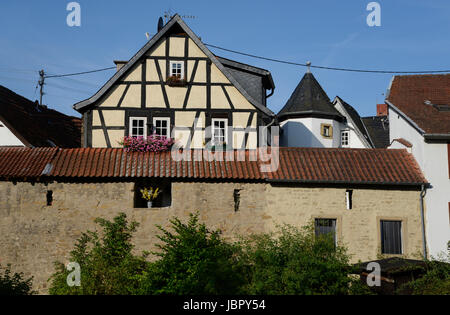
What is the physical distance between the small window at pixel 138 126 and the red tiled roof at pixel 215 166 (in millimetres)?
1396

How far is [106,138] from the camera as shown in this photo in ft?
55.3

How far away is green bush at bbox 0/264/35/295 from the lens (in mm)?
13891

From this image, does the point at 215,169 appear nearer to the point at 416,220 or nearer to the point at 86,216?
the point at 86,216

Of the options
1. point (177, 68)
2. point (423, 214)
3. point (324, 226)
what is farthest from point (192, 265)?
point (177, 68)

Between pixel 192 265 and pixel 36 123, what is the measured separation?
1119 centimetres

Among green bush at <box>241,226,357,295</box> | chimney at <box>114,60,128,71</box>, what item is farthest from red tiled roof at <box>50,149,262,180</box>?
chimney at <box>114,60,128,71</box>

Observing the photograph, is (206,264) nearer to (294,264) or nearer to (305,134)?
(294,264)

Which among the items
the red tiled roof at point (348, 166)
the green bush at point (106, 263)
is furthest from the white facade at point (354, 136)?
the green bush at point (106, 263)

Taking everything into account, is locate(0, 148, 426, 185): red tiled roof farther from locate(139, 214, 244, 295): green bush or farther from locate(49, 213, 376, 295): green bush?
locate(139, 214, 244, 295): green bush

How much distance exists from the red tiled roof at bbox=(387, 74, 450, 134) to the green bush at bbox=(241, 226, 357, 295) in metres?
5.26

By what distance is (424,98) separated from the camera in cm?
1767
